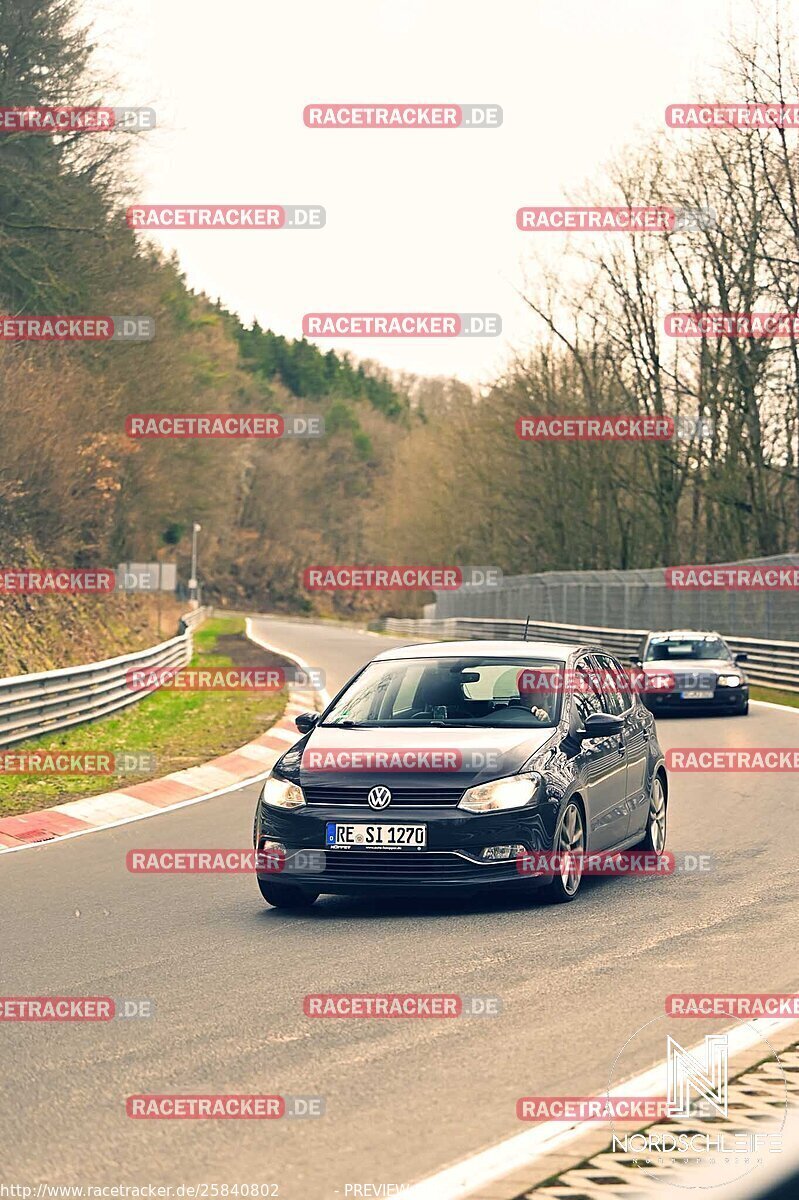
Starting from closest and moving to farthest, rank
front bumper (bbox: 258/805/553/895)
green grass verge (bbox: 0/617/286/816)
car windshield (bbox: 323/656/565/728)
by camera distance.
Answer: front bumper (bbox: 258/805/553/895)
car windshield (bbox: 323/656/565/728)
green grass verge (bbox: 0/617/286/816)

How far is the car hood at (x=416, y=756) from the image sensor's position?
9.69 metres

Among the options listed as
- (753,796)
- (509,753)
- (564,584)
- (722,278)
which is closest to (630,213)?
(722,278)

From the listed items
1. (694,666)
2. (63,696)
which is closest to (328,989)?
(63,696)

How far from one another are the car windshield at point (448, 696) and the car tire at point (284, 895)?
3.80ft

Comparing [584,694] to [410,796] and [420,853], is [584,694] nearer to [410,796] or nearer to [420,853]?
[410,796]

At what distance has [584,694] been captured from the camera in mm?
11219

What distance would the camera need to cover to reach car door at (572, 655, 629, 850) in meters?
10.5

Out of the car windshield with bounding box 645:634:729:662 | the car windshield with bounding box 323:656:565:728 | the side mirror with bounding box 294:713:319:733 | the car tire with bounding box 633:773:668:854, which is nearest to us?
the car windshield with bounding box 323:656:565:728

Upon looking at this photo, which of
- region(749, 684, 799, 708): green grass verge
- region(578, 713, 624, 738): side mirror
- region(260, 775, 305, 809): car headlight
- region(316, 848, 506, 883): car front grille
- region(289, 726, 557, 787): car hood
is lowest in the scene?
region(749, 684, 799, 708): green grass verge

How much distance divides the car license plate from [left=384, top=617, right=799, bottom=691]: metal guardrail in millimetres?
10358

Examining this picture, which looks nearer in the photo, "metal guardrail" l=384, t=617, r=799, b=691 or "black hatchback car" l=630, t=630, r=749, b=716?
"black hatchback car" l=630, t=630, r=749, b=716

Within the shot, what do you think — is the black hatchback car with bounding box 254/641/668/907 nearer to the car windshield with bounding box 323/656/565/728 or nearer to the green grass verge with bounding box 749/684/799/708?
the car windshield with bounding box 323/656/565/728

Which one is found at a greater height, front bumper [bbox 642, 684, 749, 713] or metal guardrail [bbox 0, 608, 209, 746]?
metal guardrail [bbox 0, 608, 209, 746]

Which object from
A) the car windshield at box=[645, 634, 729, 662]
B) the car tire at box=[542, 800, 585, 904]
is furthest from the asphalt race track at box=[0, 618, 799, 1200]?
the car windshield at box=[645, 634, 729, 662]
